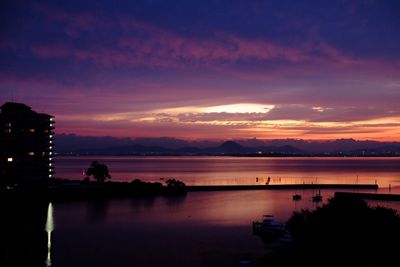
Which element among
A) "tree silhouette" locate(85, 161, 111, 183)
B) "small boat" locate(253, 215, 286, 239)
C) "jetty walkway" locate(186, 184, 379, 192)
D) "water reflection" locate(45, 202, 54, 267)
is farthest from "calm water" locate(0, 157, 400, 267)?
"tree silhouette" locate(85, 161, 111, 183)

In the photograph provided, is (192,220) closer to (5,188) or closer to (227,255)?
(227,255)

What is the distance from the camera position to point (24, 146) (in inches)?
2970

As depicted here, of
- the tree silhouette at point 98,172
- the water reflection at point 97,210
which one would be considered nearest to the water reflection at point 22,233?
the water reflection at point 97,210

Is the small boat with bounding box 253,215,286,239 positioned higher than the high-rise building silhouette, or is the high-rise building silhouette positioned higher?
the high-rise building silhouette

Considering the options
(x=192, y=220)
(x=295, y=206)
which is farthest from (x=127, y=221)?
(x=295, y=206)

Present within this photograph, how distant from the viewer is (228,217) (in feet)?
Answer: 161

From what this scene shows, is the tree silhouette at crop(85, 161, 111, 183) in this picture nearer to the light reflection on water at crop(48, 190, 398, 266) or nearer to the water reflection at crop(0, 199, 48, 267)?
the light reflection on water at crop(48, 190, 398, 266)

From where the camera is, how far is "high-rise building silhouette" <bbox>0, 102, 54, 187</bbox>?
243 ft

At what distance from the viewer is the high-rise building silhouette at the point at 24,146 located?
7394 centimetres

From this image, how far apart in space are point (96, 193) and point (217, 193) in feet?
67.4

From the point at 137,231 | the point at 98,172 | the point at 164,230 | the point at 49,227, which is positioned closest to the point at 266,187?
the point at 98,172

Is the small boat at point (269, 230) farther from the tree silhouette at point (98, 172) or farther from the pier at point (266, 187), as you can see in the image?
the tree silhouette at point (98, 172)

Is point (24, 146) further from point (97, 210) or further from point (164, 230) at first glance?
point (164, 230)

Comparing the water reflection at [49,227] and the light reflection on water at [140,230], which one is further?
the light reflection on water at [140,230]
